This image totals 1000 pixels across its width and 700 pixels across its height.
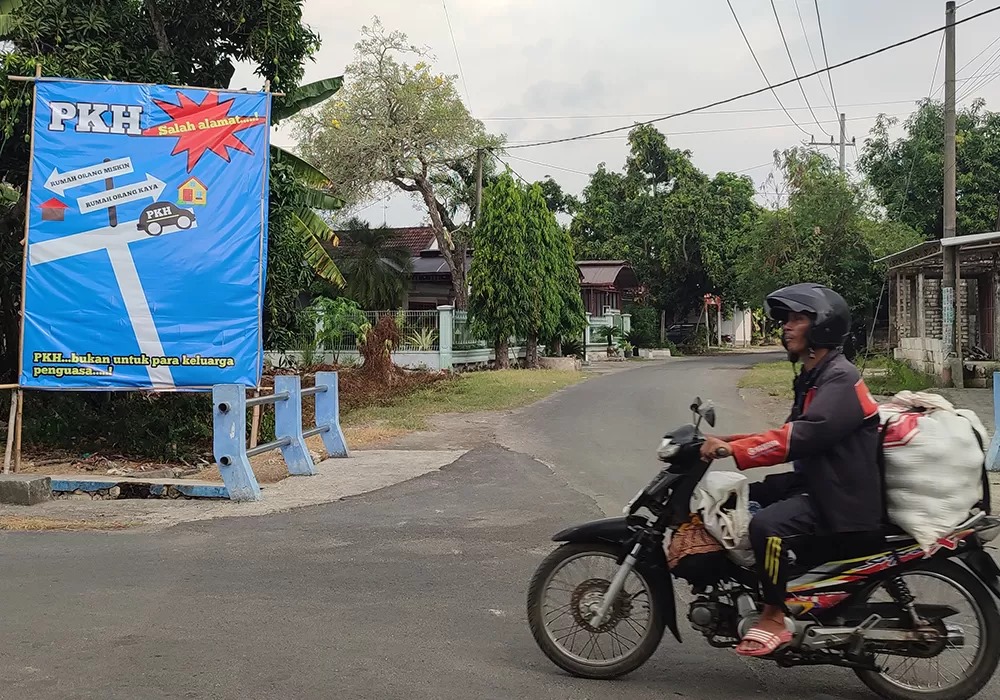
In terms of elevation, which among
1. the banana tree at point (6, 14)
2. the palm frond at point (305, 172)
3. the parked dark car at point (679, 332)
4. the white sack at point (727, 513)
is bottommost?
the white sack at point (727, 513)

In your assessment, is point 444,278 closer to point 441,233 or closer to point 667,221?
point 441,233

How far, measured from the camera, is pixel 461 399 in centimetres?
2062

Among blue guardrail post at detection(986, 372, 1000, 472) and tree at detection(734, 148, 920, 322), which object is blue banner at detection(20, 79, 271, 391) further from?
tree at detection(734, 148, 920, 322)

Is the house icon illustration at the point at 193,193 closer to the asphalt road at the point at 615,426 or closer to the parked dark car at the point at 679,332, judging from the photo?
the asphalt road at the point at 615,426

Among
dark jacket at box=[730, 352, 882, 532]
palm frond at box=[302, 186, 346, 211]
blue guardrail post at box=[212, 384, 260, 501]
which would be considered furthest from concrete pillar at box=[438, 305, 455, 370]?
dark jacket at box=[730, 352, 882, 532]

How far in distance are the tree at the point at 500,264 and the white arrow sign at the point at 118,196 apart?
1789 centimetres

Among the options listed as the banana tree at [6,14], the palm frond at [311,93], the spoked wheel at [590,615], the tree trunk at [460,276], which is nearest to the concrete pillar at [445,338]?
the tree trunk at [460,276]

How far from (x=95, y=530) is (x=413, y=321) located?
783 inches

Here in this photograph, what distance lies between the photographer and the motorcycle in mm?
4145

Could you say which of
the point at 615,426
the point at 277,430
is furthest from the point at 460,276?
the point at 277,430

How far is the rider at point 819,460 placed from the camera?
13.5 feet

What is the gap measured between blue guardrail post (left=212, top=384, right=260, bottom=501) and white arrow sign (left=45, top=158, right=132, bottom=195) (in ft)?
9.76

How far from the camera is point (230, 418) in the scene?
9.70 metres

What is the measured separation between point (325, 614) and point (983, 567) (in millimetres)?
3540
